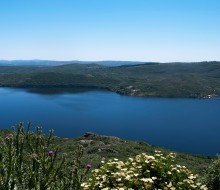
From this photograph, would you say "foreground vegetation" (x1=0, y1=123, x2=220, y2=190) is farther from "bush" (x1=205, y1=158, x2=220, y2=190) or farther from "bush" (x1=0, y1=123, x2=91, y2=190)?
"bush" (x1=205, y1=158, x2=220, y2=190)

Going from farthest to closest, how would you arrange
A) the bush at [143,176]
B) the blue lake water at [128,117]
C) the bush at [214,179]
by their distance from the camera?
the blue lake water at [128,117] → the bush at [214,179] → the bush at [143,176]

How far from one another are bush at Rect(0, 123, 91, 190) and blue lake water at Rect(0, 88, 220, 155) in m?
82.5

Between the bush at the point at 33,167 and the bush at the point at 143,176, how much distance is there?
1.56 feet

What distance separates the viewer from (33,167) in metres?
7.62

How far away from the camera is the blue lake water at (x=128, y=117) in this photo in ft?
324

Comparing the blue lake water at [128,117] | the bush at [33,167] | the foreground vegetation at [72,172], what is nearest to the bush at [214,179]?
the foreground vegetation at [72,172]

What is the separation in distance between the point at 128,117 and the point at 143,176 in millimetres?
119250

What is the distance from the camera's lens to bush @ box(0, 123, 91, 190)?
7.18 metres

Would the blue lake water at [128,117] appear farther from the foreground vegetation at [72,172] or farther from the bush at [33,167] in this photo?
the bush at [33,167]

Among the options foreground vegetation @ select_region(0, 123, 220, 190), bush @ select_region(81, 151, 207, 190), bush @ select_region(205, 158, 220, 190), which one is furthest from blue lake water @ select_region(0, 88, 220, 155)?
foreground vegetation @ select_region(0, 123, 220, 190)

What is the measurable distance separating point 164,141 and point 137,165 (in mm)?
89390

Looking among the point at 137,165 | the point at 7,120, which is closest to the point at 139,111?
the point at 7,120

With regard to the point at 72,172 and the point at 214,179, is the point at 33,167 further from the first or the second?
the point at 214,179

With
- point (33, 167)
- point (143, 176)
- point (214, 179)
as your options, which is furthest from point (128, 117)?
point (33, 167)
